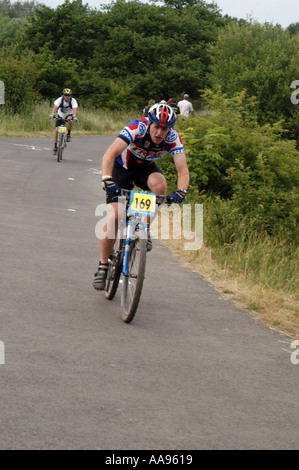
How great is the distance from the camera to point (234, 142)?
15.1 meters

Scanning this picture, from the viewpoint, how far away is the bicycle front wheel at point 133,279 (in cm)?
639

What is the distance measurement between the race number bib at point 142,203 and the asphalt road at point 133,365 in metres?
1.00

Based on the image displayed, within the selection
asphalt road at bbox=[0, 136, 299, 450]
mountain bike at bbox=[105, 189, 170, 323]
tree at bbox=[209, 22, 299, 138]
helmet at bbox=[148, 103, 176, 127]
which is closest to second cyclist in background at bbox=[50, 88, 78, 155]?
tree at bbox=[209, 22, 299, 138]

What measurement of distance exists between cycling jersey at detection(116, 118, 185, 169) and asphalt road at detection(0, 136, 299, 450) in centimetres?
147

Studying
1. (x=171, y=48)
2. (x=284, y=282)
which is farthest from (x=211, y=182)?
(x=171, y=48)

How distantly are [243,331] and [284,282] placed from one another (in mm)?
2548

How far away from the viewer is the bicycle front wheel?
21.0 feet

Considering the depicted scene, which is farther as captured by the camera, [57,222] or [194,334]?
[57,222]

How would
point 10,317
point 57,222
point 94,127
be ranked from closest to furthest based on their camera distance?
point 10,317
point 57,222
point 94,127

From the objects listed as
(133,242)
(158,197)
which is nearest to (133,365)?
(133,242)

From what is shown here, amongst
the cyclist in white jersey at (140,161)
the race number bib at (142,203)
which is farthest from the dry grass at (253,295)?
the race number bib at (142,203)

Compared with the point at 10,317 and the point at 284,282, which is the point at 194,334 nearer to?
the point at 10,317

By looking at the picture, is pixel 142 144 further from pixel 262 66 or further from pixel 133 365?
pixel 262 66

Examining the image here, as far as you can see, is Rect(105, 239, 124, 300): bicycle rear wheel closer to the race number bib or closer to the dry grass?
the race number bib
